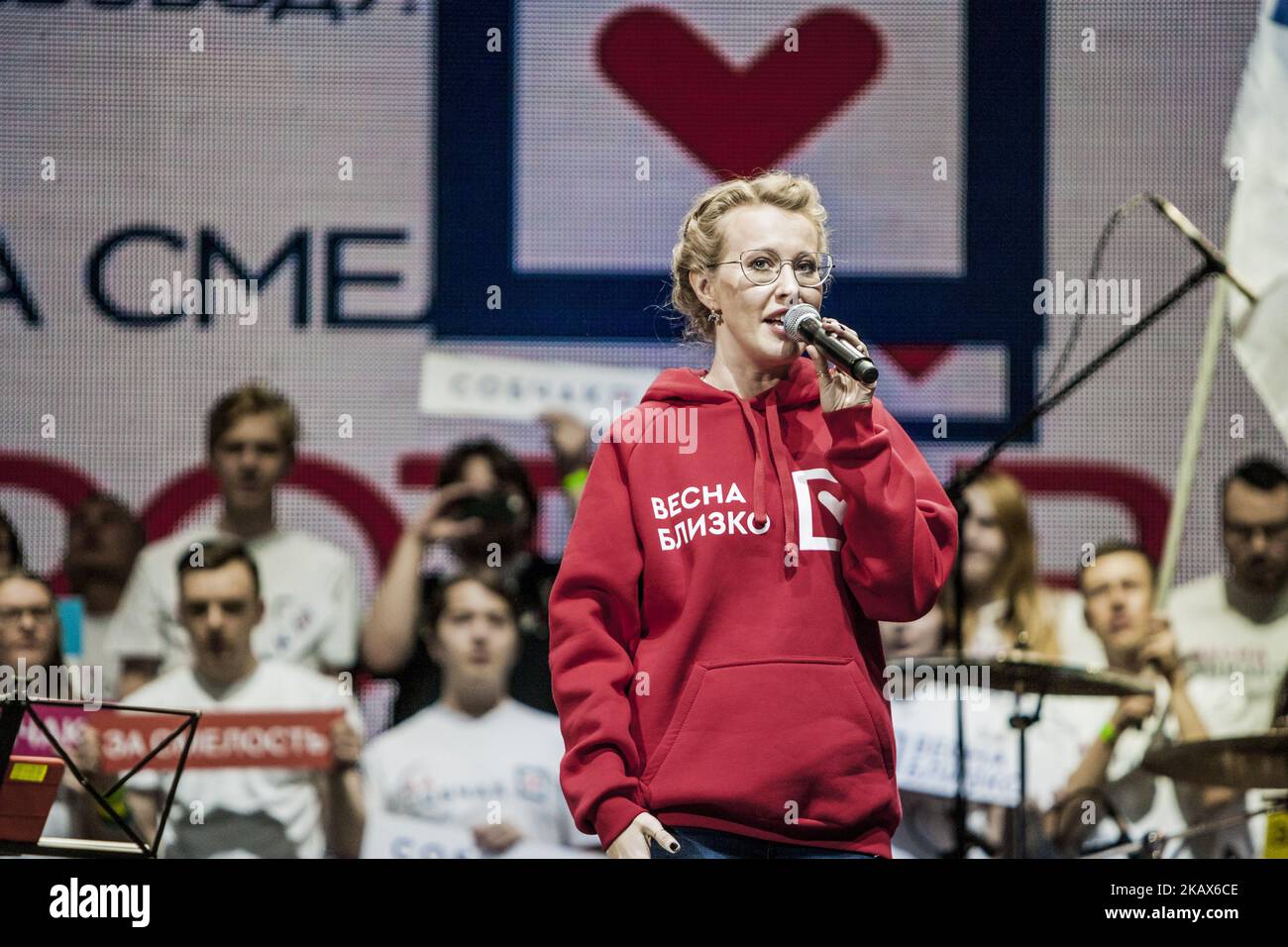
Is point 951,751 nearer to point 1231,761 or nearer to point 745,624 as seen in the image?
point 1231,761

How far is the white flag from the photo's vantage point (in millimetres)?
4680

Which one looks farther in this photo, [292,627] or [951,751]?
[292,627]

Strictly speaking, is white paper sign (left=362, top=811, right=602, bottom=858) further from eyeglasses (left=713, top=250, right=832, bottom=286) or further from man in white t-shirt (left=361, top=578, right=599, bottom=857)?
eyeglasses (left=713, top=250, right=832, bottom=286)

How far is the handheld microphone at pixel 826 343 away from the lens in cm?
196

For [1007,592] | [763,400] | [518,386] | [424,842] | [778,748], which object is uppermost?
[518,386]

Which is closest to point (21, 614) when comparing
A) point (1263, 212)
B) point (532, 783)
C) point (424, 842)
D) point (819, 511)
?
point (424, 842)

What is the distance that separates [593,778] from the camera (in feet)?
6.59

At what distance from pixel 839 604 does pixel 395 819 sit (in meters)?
2.61

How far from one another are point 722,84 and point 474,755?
188 cm

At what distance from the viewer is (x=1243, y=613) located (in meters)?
4.57

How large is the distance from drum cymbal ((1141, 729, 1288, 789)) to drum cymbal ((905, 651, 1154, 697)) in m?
0.17

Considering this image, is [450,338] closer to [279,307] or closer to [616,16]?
[279,307]
